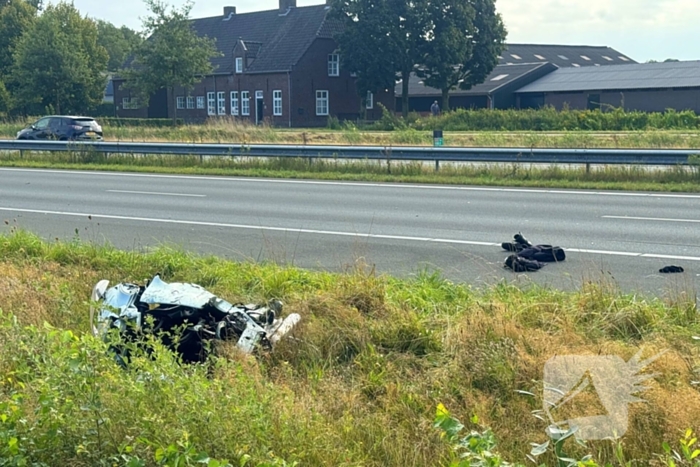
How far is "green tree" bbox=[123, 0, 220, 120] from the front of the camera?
2045 inches

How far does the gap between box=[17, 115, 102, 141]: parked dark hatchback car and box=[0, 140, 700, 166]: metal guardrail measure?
8.97 meters

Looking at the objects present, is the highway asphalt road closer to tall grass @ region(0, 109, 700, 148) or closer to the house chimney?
tall grass @ region(0, 109, 700, 148)

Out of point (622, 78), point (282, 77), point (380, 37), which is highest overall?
point (380, 37)

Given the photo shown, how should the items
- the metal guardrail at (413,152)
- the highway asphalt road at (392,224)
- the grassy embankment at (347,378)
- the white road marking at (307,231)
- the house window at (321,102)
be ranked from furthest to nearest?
the house window at (321,102) → the metal guardrail at (413,152) → the white road marking at (307,231) → the highway asphalt road at (392,224) → the grassy embankment at (347,378)

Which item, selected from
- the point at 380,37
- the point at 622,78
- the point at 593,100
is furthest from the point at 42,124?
the point at 622,78

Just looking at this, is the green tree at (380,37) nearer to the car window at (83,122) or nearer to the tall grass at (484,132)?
the tall grass at (484,132)

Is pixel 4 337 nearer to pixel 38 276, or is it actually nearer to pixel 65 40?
pixel 38 276

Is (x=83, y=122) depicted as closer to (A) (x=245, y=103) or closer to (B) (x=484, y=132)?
(B) (x=484, y=132)

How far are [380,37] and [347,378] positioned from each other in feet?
195

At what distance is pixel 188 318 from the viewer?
6242 mm

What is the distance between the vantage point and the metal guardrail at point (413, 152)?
61.8 ft

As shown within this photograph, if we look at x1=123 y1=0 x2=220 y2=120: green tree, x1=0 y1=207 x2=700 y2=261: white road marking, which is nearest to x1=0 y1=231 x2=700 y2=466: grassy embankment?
x1=0 y1=207 x2=700 y2=261: white road marking

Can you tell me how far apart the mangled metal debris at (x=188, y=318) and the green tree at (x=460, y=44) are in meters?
58.0

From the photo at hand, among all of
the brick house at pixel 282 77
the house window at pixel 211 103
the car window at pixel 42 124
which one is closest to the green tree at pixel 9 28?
the brick house at pixel 282 77
